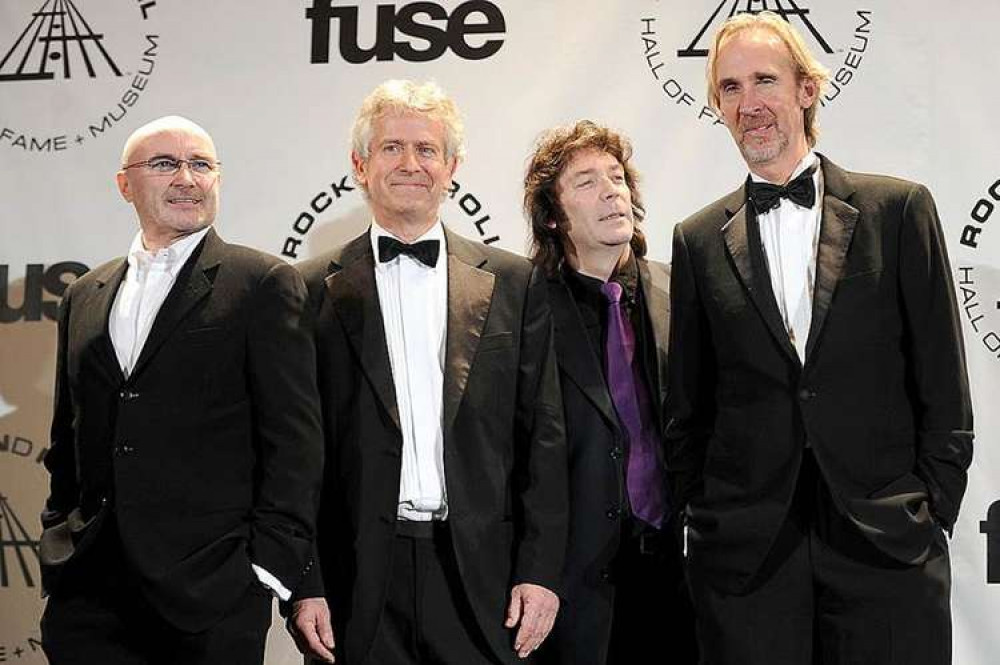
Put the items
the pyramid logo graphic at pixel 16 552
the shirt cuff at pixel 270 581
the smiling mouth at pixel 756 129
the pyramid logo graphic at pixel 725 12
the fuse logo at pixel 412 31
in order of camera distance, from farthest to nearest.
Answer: the pyramid logo graphic at pixel 16 552 < the fuse logo at pixel 412 31 < the pyramid logo graphic at pixel 725 12 < the smiling mouth at pixel 756 129 < the shirt cuff at pixel 270 581

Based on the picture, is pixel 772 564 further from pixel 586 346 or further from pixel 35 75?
pixel 35 75

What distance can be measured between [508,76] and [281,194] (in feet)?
2.79

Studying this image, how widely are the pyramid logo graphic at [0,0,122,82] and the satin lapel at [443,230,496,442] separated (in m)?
1.87

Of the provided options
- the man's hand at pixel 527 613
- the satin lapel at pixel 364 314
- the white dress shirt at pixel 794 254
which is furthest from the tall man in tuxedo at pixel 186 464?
the white dress shirt at pixel 794 254

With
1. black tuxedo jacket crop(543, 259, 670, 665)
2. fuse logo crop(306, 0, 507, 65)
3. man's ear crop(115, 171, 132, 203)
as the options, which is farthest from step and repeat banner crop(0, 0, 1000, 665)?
man's ear crop(115, 171, 132, 203)

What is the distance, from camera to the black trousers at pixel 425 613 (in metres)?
3.09

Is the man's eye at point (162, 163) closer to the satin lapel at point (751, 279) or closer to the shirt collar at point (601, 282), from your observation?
the shirt collar at point (601, 282)

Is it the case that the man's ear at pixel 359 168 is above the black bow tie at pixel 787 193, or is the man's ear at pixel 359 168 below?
above

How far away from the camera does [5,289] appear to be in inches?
180

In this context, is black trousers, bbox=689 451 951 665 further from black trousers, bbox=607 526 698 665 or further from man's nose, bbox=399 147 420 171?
man's nose, bbox=399 147 420 171

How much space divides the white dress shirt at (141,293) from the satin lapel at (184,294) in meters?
0.03

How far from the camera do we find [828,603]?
293 cm

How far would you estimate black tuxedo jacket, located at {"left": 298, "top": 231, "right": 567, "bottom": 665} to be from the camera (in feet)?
10.1

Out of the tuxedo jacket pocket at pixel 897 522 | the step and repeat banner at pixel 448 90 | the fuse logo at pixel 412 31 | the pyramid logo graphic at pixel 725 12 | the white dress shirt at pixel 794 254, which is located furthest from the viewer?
the fuse logo at pixel 412 31
